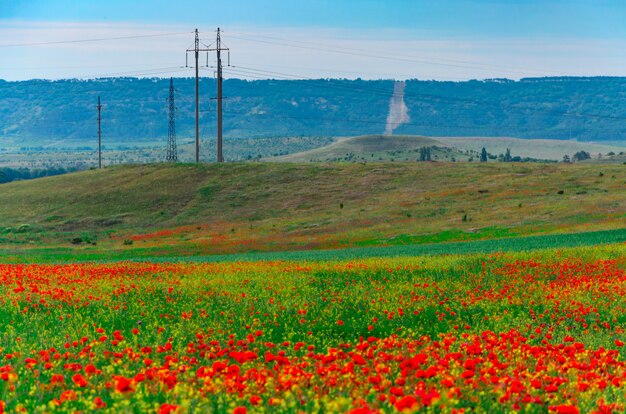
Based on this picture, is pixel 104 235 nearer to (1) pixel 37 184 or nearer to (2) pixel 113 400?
(1) pixel 37 184

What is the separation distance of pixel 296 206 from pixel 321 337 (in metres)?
67.7

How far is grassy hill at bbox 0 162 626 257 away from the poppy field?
32.8 m

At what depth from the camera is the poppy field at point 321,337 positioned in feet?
29.5

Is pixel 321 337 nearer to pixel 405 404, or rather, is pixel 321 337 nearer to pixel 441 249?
pixel 405 404

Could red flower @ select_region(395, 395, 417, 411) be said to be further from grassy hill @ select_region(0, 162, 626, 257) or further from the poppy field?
grassy hill @ select_region(0, 162, 626, 257)

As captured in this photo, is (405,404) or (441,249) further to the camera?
(441,249)

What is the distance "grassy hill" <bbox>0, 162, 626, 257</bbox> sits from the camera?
199ft

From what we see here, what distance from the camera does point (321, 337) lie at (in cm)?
1434

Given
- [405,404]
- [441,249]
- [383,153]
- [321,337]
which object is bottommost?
[383,153]

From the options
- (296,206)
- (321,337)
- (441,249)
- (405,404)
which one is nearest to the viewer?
(405,404)

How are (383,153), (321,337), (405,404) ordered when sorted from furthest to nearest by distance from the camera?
(383,153)
(321,337)
(405,404)

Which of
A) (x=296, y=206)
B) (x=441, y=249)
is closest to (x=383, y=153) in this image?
(x=296, y=206)

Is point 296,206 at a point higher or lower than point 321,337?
lower

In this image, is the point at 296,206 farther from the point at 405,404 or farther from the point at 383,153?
the point at 383,153
